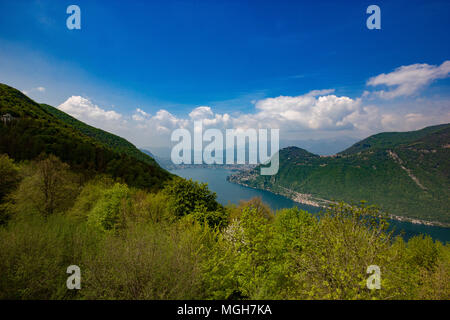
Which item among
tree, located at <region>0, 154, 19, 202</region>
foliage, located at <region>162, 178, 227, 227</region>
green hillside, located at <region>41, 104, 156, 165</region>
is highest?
green hillside, located at <region>41, 104, 156, 165</region>

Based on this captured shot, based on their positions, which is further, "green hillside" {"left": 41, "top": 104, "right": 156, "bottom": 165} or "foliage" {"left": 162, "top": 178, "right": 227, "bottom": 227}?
"green hillside" {"left": 41, "top": 104, "right": 156, "bottom": 165}

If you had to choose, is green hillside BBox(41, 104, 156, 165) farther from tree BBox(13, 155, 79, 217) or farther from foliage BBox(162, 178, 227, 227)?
foliage BBox(162, 178, 227, 227)

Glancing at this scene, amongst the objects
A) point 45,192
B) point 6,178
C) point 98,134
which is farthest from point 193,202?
point 98,134

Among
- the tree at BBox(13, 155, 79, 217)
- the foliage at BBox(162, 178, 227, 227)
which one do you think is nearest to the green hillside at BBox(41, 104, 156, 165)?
the tree at BBox(13, 155, 79, 217)

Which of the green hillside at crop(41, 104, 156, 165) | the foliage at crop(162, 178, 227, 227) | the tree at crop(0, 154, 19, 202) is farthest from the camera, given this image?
the green hillside at crop(41, 104, 156, 165)

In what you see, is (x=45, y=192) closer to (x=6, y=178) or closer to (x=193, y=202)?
(x=6, y=178)

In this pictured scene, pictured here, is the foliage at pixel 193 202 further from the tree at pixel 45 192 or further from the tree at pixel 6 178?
the tree at pixel 6 178

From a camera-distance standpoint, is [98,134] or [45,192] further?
[98,134]

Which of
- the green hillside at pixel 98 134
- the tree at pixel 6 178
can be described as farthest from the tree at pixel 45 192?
the green hillside at pixel 98 134

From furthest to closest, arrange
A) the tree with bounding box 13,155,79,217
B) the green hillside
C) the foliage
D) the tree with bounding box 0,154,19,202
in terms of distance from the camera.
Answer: the green hillside < the foliage < the tree with bounding box 0,154,19,202 < the tree with bounding box 13,155,79,217

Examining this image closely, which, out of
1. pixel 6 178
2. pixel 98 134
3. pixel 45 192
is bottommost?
pixel 45 192
